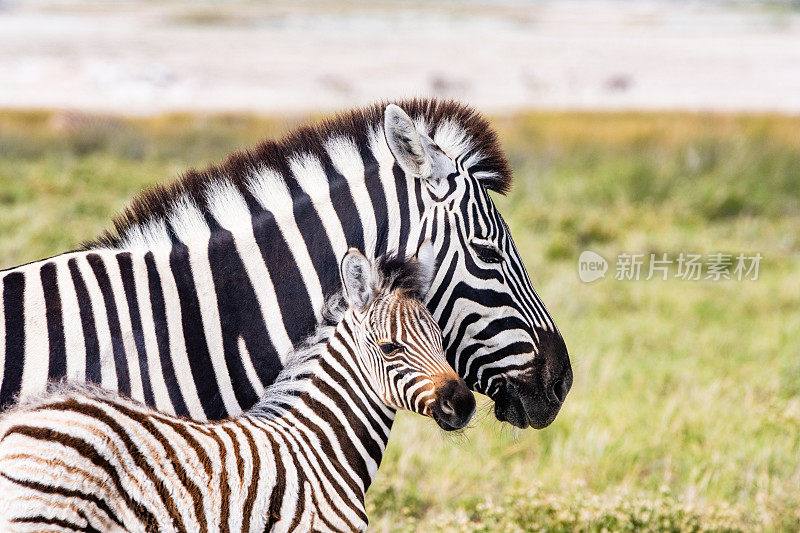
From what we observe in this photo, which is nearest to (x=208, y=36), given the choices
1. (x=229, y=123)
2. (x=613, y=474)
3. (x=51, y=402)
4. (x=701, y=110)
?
(x=229, y=123)

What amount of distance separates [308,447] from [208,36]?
36.7 meters

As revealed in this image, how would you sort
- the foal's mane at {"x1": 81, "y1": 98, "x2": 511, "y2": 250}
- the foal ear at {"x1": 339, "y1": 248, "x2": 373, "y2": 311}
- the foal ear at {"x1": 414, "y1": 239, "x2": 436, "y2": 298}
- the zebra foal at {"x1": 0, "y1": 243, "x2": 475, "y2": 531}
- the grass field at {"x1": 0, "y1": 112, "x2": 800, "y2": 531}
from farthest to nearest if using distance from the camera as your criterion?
the grass field at {"x1": 0, "y1": 112, "x2": 800, "y2": 531}, the foal's mane at {"x1": 81, "y1": 98, "x2": 511, "y2": 250}, the foal ear at {"x1": 414, "y1": 239, "x2": 436, "y2": 298}, the foal ear at {"x1": 339, "y1": 248, "x2": 373, "y2": 311}, the zebra foal at {"x1": 0, "y1": 243, "x2": 475, "y2": 531}

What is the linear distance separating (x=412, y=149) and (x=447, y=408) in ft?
3.07

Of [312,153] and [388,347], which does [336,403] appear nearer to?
[388,347]

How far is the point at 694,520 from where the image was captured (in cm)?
452

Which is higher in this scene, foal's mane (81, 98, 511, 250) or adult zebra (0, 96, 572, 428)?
foal's mane (81, 98, 511, 250)

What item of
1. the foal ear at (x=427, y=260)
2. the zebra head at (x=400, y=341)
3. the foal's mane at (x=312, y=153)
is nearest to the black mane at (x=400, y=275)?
the zebra head at (x=400, y=341)

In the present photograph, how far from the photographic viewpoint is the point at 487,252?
273cm

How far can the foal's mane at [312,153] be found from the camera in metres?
2.87

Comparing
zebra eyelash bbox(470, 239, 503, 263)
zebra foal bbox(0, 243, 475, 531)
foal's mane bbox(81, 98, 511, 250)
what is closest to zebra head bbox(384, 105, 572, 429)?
zebra eyelash bbox(470, 239, 503, 263)

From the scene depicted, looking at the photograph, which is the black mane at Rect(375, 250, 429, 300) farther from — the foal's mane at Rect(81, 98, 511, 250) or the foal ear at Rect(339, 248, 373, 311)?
the foal's mane at Rect(81, 98, 511, 250)

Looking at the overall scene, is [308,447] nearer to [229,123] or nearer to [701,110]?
[229,123]

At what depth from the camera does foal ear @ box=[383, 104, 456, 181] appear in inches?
104

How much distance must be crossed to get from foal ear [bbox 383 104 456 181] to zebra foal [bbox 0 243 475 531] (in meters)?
0.27
